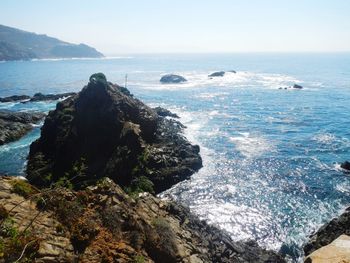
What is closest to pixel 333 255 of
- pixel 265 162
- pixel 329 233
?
pixel 329 233

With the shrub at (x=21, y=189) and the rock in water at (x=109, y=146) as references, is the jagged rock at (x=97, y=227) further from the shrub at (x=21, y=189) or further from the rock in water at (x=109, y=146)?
the rock in water at (x=109, y=146)

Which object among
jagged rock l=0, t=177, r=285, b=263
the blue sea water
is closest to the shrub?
jagged rock l=0, t=177, r=285, b=263

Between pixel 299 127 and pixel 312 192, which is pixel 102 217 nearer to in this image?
pixel 312 192

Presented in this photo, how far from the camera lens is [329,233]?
111 feet

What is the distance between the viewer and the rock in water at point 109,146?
48.7 meters

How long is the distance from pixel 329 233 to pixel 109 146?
3158 centimetres

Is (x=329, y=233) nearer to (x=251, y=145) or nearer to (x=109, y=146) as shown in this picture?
(x=109, y=146)

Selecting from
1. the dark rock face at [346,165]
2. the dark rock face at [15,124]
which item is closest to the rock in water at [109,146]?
the dark rock face at [15,124]

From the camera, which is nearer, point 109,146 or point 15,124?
point 109,146

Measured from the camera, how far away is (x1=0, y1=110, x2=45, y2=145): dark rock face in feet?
232

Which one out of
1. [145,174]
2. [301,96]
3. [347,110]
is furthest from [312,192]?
[301,96]

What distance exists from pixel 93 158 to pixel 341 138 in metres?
48.8

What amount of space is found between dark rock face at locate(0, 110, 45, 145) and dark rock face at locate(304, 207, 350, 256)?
57351 millimetres

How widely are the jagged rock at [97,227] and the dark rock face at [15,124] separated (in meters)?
53.3
